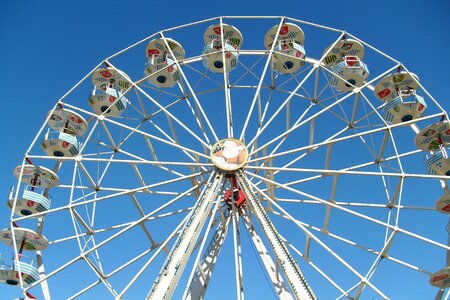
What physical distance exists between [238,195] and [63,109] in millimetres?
6767

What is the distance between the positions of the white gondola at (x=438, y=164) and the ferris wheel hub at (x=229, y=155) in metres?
5.87

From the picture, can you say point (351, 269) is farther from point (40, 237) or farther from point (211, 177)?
point (40, 237)

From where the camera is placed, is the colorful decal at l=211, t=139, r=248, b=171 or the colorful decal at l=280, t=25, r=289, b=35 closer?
the colorful decal at l=211, t=139, r=248, b=171

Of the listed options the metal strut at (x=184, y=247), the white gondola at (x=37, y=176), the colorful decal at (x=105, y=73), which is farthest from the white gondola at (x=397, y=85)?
the white gondola at (x=37, y=176)

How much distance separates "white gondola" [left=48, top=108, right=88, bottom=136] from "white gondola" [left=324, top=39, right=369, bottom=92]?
9.12 m

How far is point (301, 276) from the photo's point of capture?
12.0 m

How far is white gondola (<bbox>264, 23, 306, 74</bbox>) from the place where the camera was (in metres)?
17.5

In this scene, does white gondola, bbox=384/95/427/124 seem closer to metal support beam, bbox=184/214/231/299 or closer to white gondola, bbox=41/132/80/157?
metal support beam, bbox=184/214/231/299

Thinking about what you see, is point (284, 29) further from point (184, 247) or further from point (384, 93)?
point (184, 247)

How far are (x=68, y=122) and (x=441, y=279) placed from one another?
42.9ft

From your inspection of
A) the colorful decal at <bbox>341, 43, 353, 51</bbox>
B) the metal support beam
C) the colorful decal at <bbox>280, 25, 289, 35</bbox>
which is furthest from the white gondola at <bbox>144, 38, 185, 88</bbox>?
the colorful decal at <bbox>341, 43, 353, 51</bbox>

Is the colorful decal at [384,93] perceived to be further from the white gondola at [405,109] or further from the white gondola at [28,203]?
the white gondola at [28,203]

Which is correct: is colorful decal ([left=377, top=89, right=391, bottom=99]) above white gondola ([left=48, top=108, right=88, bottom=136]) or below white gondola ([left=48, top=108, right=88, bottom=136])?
below

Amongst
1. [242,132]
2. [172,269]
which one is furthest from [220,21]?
[172,269]
